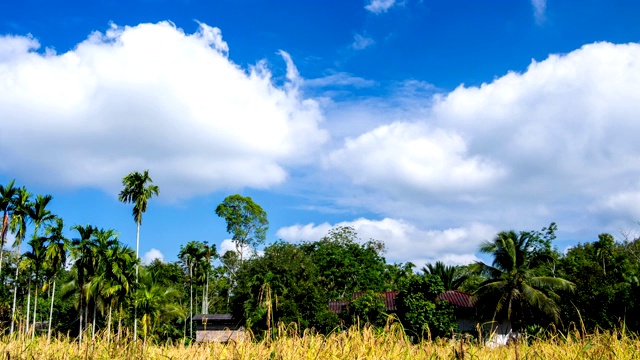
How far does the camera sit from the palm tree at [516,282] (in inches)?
1293

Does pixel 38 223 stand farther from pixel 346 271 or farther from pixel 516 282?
pixel 516 282

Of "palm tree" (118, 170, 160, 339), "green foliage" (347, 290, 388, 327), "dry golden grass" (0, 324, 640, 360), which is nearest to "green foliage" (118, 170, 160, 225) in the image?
"palm tree" (118, 170, 160, 339)

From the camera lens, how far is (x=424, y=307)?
33062mm

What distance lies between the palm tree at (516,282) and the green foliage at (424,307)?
270 cm

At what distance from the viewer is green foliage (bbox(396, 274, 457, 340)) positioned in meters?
32.6

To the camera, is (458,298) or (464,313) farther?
(458,298)

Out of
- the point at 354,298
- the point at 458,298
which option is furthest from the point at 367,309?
the point at 458,298

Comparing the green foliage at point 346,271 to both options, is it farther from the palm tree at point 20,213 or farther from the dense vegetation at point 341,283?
the palm tree at point 20,213

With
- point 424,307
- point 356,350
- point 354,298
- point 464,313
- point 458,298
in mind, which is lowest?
point 464,313

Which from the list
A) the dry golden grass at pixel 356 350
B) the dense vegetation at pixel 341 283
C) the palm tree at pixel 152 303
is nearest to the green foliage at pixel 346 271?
the dense vegetation at pixel 341 283

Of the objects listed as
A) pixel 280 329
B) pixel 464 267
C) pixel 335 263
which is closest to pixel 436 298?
pixel 335 263

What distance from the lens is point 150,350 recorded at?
7254 millimetres

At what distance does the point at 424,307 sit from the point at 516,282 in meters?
5.92

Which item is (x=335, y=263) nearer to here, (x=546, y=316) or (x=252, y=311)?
(x=252, y=311)
